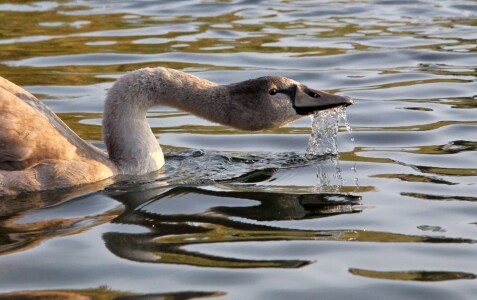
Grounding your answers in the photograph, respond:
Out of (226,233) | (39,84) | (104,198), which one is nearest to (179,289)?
(226,233)

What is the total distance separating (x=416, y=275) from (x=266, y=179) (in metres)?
2.69

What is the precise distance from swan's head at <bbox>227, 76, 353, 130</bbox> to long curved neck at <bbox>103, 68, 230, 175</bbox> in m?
0.11

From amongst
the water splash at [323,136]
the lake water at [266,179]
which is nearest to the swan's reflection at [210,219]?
the lake water at [266,179]

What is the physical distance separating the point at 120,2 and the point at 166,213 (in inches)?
426

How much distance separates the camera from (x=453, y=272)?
6.47 meters

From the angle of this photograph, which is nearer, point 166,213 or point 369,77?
point 166,213

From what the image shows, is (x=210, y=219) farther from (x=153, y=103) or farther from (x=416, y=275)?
(x=153, y=103)

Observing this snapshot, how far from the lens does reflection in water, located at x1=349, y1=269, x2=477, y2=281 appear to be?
6.38 metres

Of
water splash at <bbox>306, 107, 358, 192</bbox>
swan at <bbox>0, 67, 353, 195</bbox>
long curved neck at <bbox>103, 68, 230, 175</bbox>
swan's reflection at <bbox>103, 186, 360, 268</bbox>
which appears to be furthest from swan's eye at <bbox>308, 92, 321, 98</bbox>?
swan's reflection at <bbox>103, 186, 360, 268</bbox>

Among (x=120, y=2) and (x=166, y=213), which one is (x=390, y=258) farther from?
(x=120, y=2)

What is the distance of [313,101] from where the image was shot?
368 inches

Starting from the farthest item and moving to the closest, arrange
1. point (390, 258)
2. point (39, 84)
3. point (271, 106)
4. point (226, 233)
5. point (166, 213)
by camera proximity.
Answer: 1. point (39, 84)
2. point (271, 106)
3. point (166, 213)
4. point (226, 233)
5. point (390, 258)

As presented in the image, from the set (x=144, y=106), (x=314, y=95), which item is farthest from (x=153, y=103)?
(x=314, y=95)

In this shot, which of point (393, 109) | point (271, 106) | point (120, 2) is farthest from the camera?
point (120, 2)
